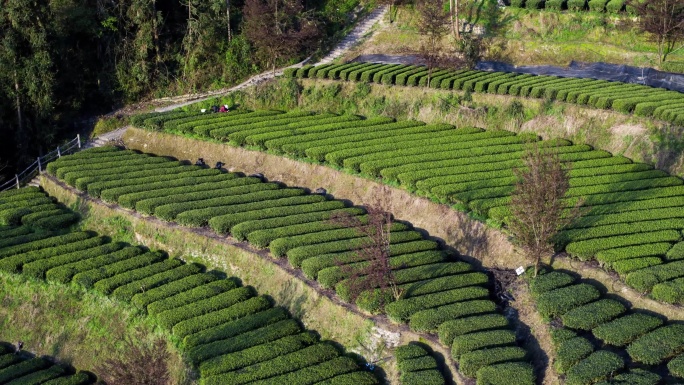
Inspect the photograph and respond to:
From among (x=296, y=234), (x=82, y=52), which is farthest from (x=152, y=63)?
(x=296, y=234)

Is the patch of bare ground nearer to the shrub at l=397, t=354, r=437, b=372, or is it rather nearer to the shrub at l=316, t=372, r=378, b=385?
the shrub at l=397, t=354, r=437, b=372

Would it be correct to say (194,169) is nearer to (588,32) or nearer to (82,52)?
(82,52)

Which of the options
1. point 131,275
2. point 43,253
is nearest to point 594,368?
point 131,275

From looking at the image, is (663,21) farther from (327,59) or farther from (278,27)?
(278,27)

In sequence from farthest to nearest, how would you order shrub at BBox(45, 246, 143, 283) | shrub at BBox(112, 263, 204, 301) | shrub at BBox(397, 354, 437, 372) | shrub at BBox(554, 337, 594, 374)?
shrub at BBox(45, 246, 143, 283) < shrub at BBox(112, 263, 204, 301) < shrub at BBox(397, 354, 437, 372) < shrub at BBox(554, 337, 594, 374)

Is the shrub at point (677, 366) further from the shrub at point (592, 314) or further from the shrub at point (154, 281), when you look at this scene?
the shrub at point (154, 281)

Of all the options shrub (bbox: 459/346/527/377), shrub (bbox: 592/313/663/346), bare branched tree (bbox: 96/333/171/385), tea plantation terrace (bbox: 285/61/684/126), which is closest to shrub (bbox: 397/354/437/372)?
shrub (bbox: 459/346/527/377)
